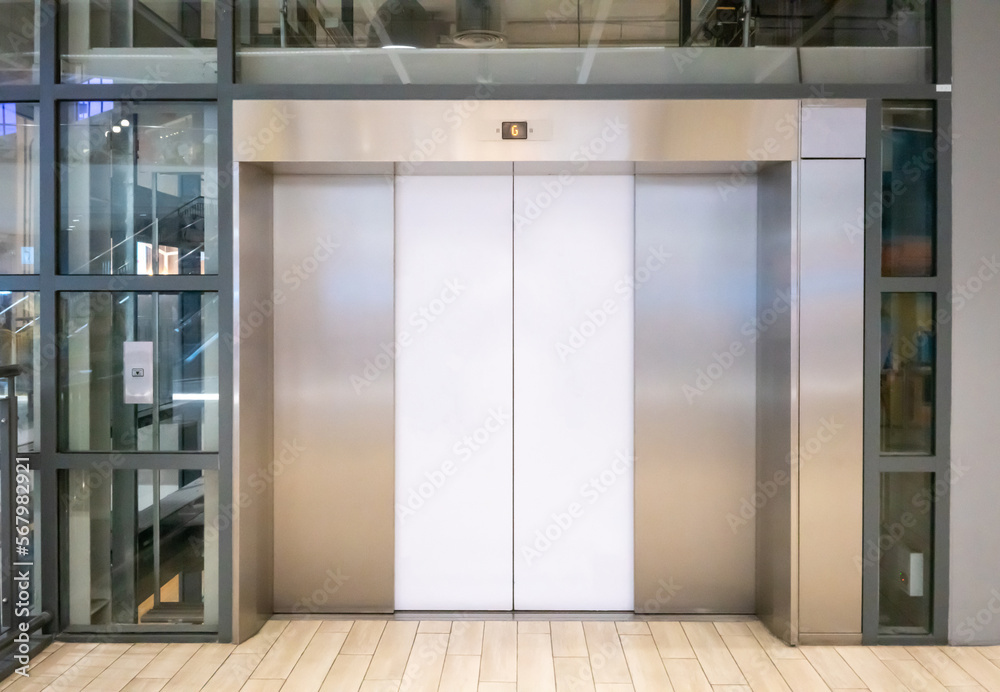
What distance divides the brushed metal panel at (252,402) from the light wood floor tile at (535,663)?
1.29 metres

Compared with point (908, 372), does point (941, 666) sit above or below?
below

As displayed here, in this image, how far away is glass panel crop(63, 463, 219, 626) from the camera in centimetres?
349

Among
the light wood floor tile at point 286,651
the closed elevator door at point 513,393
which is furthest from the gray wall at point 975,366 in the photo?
the light wood floor tile at point 286,651

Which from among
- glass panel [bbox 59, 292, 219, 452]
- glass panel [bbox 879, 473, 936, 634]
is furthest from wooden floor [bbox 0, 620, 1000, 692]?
glass panel [bbox 59, 292, 219, 452]

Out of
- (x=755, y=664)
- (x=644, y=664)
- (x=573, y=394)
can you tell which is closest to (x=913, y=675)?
(x=755, y=664)

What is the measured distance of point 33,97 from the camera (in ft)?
11.3

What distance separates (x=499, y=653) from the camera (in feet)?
11.1

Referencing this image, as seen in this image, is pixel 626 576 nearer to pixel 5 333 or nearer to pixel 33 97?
pixel 5 333

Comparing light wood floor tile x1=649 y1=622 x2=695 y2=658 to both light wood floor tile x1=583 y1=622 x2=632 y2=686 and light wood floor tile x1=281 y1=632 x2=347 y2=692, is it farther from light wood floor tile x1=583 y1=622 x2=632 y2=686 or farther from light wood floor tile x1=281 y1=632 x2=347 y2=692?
light wood floor tile x1=281 y1=632 x2=347 y2=692

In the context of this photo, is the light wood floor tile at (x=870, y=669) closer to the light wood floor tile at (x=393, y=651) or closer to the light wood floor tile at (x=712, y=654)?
the light wood floor tile at (x=712, y=654)

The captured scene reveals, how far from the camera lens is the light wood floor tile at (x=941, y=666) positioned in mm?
3104

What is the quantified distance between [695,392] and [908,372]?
3.15 feet

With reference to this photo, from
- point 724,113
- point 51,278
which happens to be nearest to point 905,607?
point 724,113

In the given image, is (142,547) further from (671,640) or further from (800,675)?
(800,675)
